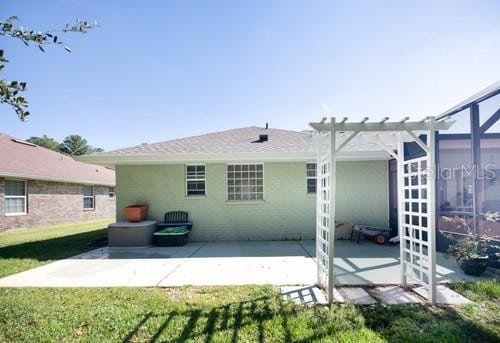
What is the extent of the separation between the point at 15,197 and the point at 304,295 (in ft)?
47.5

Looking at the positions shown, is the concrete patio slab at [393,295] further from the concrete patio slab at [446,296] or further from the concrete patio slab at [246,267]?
the concrete patio slab at [246,267]

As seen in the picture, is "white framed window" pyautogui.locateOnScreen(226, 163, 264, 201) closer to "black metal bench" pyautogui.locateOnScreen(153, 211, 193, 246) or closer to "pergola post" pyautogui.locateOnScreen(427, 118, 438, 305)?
"black metal bench" pyautogui.locateOnScreen(153, 211, 193, 246)

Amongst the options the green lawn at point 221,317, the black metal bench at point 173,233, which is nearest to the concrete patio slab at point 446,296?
the green lawn at point 221,317

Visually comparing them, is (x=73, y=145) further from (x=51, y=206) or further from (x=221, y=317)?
(x=221, y=317)

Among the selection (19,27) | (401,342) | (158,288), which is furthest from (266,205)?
(19,27)

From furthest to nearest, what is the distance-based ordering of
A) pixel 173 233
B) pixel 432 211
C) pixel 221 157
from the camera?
1. pixel 221 157
2. pixel 173 233
3. pixel 432 211

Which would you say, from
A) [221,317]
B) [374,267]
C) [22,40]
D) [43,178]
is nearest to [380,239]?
[374,267]

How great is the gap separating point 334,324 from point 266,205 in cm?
585

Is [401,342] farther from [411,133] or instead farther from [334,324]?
[411,133]

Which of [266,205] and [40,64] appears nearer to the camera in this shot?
[40,64]

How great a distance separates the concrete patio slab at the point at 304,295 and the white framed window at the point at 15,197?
13.9m

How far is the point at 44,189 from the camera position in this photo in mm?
13258

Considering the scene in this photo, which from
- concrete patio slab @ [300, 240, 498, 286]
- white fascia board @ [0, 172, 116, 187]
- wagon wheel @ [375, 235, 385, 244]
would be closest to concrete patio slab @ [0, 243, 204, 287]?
concrete patio slab @ [300, 240, 498, 286]

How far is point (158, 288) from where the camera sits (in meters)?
4.52
